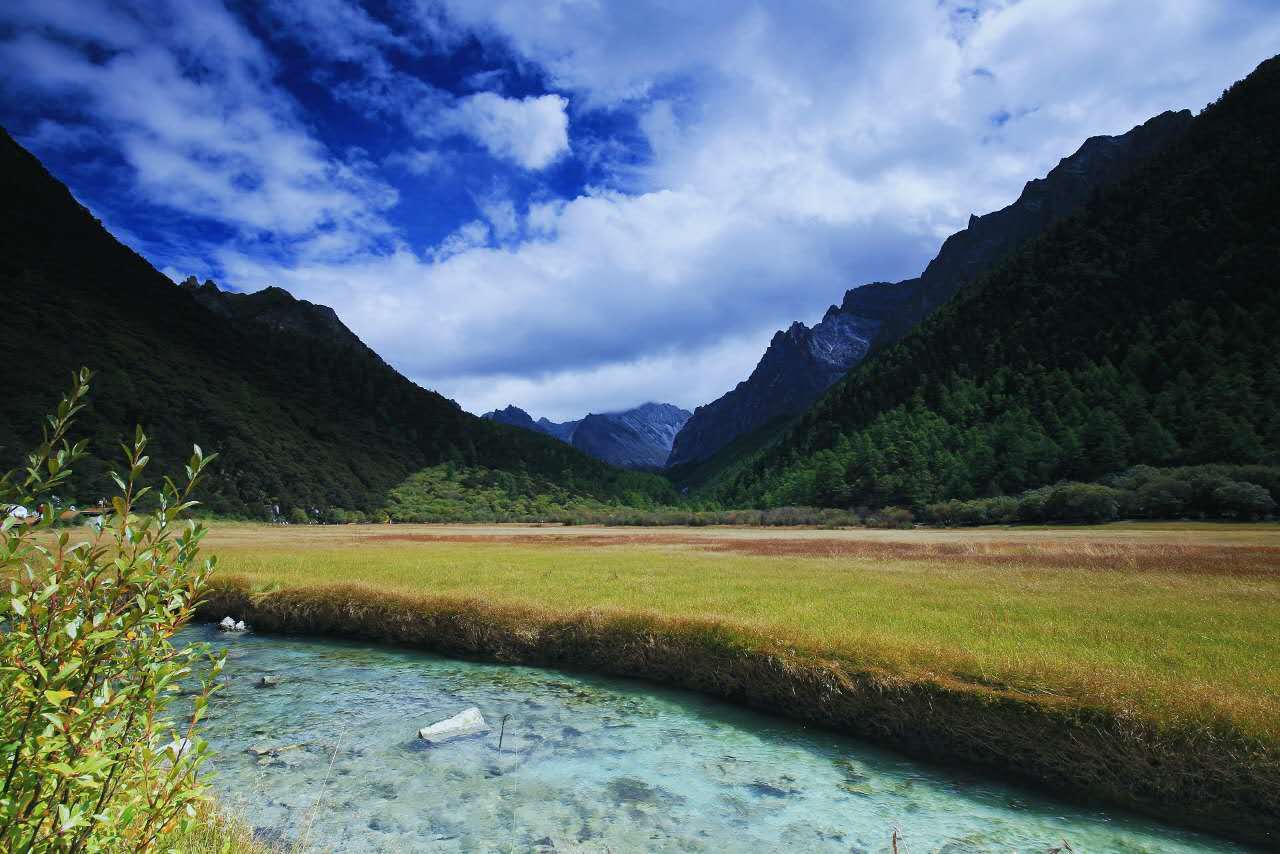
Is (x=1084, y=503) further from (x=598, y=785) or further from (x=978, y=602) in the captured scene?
(x=598, y=785)

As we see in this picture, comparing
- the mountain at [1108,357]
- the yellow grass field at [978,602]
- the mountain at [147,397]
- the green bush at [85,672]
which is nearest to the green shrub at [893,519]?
the mountain at [1108,357]

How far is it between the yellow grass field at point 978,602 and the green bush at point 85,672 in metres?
13.0

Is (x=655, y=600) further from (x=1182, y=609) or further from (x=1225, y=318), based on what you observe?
(x=1225, y=318)

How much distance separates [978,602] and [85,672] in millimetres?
22044

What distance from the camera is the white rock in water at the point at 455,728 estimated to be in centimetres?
1239

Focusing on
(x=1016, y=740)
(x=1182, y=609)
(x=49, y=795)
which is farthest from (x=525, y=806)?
(x=1182, y=609)

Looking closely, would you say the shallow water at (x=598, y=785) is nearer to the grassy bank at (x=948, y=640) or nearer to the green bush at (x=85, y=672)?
the grassy bank at (x=948, y=640)

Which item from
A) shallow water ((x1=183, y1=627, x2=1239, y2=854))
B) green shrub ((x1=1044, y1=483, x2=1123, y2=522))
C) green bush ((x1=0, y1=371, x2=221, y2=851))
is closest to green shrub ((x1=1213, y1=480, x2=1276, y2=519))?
green shrub ((x1=1044, y1=483, x2=1123, y2=522))

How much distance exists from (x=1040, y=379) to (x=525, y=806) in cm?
16622

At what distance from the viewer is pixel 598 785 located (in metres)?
10.7

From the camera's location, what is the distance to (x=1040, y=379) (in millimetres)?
142875

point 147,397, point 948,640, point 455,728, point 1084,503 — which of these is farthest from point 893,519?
point 147,397

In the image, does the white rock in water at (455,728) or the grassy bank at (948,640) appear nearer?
the grassy bank at (948,640)

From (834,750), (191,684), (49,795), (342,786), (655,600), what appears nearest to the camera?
(49,795)
